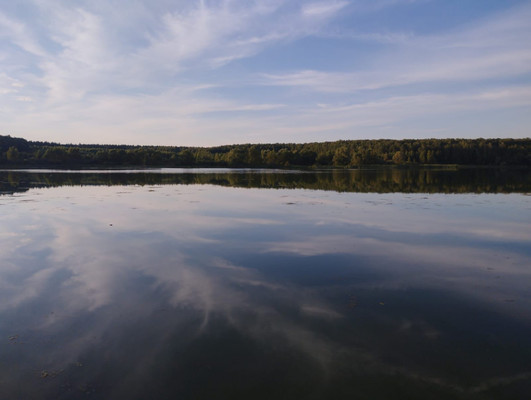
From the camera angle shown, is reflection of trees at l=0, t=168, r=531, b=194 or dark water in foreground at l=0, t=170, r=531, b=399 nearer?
dark water in foreground at l=0, t=170, r=531, b=399

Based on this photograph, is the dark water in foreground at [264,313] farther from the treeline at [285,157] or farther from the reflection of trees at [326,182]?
the treeline at [285,157]

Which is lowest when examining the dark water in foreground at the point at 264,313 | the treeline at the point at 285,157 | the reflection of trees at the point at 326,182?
the dark water in foreground at the point at 264,313

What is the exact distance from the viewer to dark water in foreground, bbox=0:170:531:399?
427 centimetres

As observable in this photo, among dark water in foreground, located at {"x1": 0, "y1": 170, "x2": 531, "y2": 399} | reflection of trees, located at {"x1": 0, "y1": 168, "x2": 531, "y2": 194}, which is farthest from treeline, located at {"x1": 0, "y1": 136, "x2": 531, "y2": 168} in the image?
dark water in foreground, located at {"x1": 0, "y1": 170, "x2": 531, "y2": 399}

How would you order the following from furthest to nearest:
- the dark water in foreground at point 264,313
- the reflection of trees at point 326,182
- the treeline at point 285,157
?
the treeline at point 285,157, the reflection of trees at point 326,182, the dark water in foreground at point 264,313

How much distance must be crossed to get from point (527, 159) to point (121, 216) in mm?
119710

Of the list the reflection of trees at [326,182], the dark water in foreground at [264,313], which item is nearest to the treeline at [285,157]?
the reflection of trees at [326,182]

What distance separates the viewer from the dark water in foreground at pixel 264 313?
14.0 feet

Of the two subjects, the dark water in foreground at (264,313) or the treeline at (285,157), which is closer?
the dark water in foreground at (264,313)

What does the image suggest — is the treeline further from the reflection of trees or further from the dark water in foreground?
the dark water in foreground

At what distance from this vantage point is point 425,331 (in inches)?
214

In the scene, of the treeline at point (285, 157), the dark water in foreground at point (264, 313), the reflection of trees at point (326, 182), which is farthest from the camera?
the treeline at point (285, 157)

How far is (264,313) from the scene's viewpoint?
604 centimetres

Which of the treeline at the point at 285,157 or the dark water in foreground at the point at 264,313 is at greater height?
the treeline at the point at 285,157
